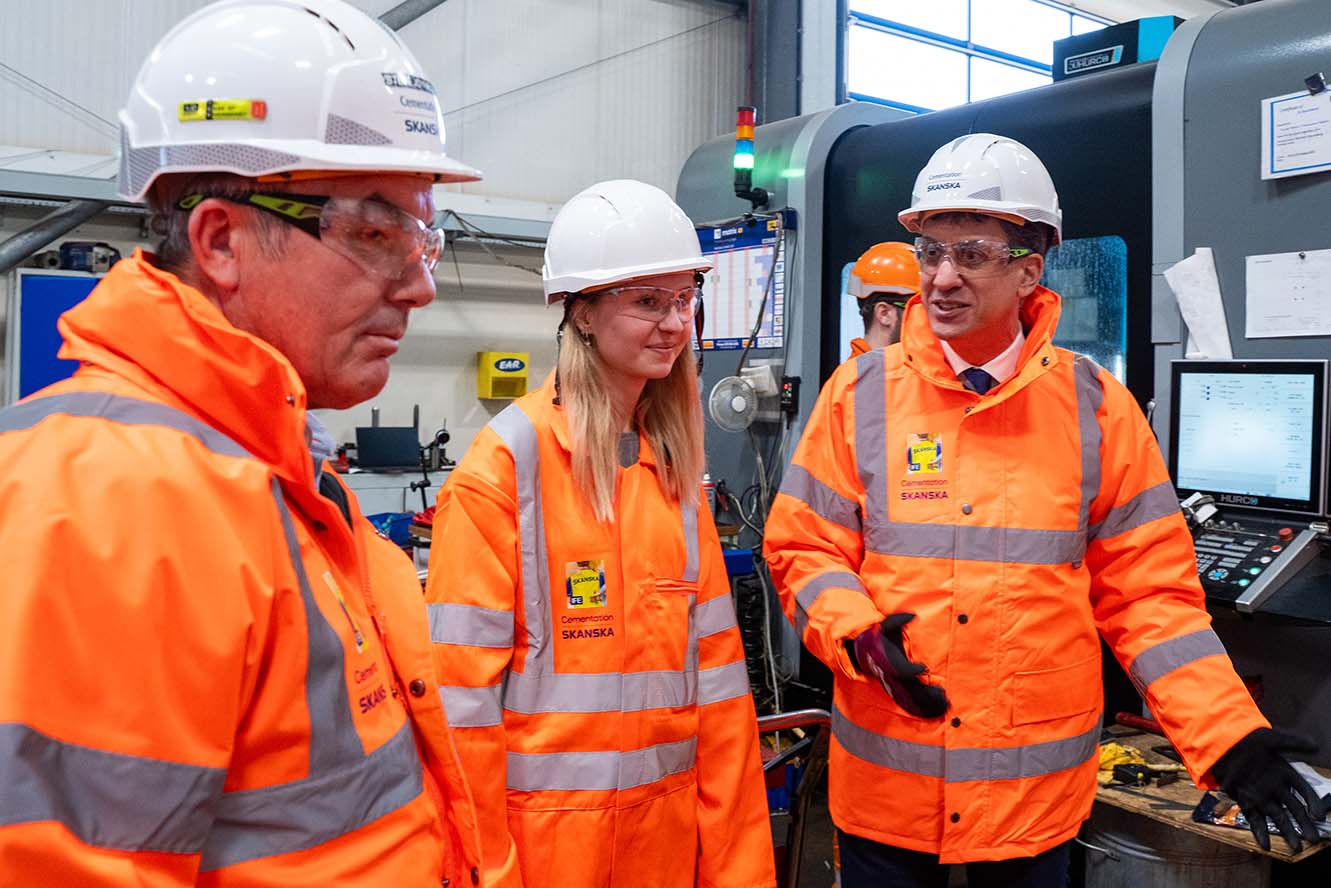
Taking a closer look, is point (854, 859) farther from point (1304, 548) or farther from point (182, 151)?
point (182, 151)

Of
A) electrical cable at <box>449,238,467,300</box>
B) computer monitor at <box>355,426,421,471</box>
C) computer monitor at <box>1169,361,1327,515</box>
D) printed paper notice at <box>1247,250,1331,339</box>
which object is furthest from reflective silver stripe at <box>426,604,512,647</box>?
electrical cable at <box>449,238,467,300</box>

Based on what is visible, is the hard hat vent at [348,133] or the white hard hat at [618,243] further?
the white hard hat at [618,243]

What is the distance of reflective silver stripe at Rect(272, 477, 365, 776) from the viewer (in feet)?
2.67

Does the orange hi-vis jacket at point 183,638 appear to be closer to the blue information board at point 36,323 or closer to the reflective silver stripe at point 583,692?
the reflective silver stripe at point 583,692

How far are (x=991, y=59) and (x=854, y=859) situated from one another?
757 centimetres

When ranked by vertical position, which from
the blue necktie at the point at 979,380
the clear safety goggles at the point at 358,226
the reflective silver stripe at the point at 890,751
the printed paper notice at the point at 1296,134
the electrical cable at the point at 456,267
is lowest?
the reflective silver stripe at the point at 890,751

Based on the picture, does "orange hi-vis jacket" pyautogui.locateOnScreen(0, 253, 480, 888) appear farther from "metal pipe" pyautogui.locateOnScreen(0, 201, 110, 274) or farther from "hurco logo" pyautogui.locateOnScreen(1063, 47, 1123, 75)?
"metal pipe" pyautogui.locateOnScreen(0, 201, 110, 274)

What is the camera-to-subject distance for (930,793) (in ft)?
6.08

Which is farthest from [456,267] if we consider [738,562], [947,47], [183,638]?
[183,638]

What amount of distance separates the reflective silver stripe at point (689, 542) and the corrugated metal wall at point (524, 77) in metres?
4.74

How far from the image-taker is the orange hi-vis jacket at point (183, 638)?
2.14 feet

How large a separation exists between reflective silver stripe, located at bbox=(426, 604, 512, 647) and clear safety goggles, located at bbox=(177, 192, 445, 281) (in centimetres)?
75

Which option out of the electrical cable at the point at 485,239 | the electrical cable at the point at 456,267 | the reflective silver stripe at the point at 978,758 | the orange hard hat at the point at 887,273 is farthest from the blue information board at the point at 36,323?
the reflective silver stripe at the point at 978,758

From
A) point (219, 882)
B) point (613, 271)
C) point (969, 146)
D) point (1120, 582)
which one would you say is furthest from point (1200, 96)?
point (219, 882)
